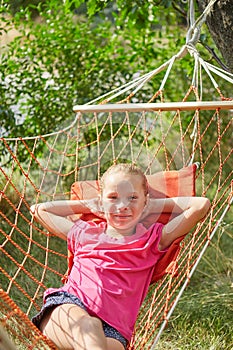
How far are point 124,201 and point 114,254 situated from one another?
0.51ft

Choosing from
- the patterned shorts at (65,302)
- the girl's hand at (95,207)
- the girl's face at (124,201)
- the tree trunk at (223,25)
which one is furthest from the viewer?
the tree trunk at (223,25)

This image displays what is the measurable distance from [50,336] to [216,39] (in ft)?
5.09

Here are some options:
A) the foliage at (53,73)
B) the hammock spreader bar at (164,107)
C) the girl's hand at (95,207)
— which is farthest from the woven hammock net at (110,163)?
the foliage at (53,73)

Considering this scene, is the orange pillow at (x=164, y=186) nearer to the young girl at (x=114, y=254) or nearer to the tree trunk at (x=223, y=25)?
the young girl at (x=114, y=254)

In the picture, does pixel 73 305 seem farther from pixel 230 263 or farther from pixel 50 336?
pixel 230 263

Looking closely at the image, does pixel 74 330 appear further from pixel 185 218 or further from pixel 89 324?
pixel 185 218

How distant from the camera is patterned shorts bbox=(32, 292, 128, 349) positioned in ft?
6.73

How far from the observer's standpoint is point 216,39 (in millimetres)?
3068

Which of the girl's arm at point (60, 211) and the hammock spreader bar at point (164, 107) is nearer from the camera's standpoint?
the girl's arm at point (60, 211)

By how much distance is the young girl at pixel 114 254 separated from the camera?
206 cm

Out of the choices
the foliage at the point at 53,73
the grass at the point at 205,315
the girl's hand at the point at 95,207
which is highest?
the foliage at the point at 53,73

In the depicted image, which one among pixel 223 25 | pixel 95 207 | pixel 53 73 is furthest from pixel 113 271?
pixel 53 73

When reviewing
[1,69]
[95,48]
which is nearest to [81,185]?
[1,69]

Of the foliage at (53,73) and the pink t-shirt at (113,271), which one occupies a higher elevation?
the foliage at (53,73)
